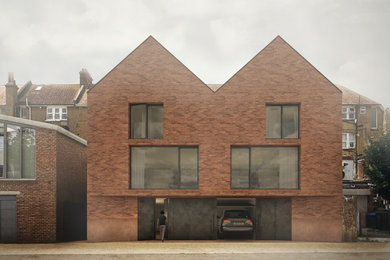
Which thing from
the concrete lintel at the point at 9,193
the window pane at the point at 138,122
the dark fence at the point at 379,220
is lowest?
the dark fence at the point at 379,220

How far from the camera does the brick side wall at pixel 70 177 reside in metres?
18.7

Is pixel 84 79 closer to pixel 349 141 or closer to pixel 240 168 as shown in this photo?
pixel 240 168

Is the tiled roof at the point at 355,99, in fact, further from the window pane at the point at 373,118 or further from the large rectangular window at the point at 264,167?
the large rectangular window at the point at 264,167

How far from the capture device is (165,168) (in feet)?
60.7

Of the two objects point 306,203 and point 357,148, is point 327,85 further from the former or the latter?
point 357,148

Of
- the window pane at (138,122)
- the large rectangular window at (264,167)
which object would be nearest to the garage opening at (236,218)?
the large rectangular window at (264,167)

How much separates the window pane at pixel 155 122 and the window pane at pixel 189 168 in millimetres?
1395

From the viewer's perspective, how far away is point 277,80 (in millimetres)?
18578

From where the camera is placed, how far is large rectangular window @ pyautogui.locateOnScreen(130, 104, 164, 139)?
733 inches

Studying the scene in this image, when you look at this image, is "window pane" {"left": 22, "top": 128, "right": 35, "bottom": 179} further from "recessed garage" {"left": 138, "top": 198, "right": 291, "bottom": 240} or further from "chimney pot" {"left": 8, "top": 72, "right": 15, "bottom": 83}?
"chimney pot" {"left": 8, "top": 72, "right": 15, "bottom": 83}

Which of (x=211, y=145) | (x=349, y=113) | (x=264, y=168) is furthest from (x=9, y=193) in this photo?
(x=349, y=113)

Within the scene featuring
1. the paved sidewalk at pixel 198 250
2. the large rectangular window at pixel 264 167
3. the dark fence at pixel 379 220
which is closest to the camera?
the paved sidewalk at pixel 198 250

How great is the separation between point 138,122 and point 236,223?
6.72 metres

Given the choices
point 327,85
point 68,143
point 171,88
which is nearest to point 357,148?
point 327,85
